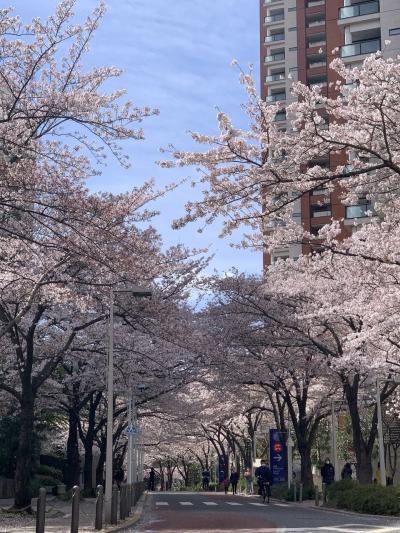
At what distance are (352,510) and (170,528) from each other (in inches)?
311

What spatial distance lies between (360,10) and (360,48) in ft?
12.0

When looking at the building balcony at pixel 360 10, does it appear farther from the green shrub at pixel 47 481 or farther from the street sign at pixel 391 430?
the green shrub at pixel 47 481

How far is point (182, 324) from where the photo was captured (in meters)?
23.6

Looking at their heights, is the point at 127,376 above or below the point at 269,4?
below

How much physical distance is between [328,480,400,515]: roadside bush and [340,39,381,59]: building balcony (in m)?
40.0

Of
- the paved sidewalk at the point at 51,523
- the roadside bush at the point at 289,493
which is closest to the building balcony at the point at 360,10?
the roadside bush at the point at 289,493

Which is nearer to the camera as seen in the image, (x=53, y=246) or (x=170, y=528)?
(x=53, y=246)

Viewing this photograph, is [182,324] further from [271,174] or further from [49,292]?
[271,174]

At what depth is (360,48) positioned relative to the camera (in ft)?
182

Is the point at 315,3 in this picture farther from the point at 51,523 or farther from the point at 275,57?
the point at 51,523

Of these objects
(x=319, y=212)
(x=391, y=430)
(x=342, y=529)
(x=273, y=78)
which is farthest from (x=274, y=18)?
(x=342, y=529)

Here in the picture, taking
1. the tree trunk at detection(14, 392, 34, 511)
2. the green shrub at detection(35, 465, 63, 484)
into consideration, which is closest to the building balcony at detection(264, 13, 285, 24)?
the green shrub at detection(35, 465, 63, 484)

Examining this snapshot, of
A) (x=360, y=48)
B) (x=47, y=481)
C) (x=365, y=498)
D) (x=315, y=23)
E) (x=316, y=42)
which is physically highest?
(x=315, y=23)

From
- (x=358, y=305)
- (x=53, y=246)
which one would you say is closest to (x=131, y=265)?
(x=53, y=246)
